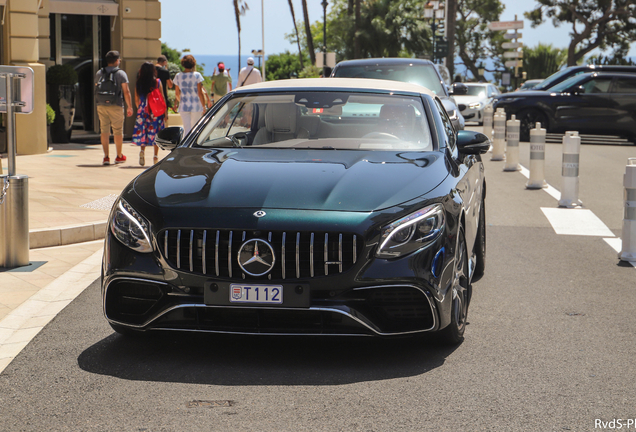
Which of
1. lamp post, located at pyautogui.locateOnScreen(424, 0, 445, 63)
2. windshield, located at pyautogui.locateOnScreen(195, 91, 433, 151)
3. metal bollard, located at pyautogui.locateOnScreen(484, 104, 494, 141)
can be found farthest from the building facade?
lamp post, located at pyautogui.locateOnScreen(424, 0, 445, 63)

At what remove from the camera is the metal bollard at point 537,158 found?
12422 millimetres

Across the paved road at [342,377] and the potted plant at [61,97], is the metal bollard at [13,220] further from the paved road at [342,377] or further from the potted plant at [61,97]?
the potted plant at [61,97]

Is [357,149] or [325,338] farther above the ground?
[357,149]

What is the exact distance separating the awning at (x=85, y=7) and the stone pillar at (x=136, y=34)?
0.29 meters

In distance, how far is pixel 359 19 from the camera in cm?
6184

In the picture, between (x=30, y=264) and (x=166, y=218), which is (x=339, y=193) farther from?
(x=30, y=264)

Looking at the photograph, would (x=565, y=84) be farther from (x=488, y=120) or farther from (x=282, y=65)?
(x=282, y=65)

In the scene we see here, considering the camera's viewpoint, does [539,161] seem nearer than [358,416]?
No

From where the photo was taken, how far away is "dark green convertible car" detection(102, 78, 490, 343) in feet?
14.0

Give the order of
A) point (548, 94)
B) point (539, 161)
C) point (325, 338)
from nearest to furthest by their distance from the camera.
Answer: point (325, 338) < point (539, 161) < point (548, 94)

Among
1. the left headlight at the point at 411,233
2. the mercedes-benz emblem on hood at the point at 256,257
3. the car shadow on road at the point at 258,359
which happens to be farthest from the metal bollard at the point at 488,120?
the mercedes-benz emblem on hood at the point at 256,257

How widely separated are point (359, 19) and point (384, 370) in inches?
2332

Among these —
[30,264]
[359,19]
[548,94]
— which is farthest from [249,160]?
[359,19]

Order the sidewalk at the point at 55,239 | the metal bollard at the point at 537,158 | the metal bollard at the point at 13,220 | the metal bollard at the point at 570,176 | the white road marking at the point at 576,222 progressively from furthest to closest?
1. the metal bollard at the point at 537,158
2. the metal bollard at the point at 570,176
3. the white road marking at the point at 576,222
4. the metal bollard at the point at 13,220
5. the sidewalk at the point at 55,239
